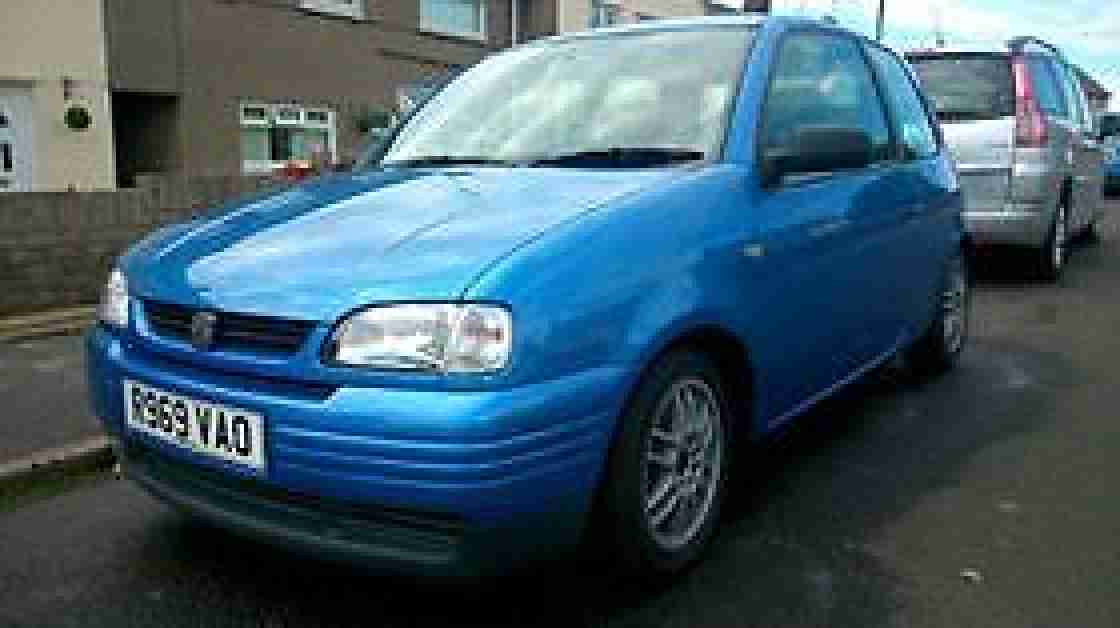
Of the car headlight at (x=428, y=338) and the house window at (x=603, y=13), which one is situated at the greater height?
the house window at (x=603, y=13)

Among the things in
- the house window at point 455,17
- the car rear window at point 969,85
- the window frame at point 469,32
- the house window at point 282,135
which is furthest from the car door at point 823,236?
the house window at point 455,17

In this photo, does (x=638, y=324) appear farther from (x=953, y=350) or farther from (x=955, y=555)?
(x=953, y=350)

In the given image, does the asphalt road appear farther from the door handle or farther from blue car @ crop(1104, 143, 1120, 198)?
blue car @ crop(1104, 143, 1120, 198)

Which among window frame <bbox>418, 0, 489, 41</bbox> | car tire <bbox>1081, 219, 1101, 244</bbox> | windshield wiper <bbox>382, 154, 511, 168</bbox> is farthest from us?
window frame <bbox>418, 0, 489, 41</bbox>

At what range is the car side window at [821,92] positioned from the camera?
12.9 feet

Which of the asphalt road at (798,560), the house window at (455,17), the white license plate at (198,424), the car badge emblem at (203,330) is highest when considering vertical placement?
the house window at (455,17)

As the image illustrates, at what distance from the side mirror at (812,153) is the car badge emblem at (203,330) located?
1778 mm

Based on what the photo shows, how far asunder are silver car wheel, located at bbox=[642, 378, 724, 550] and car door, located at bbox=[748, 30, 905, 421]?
0.34 meters

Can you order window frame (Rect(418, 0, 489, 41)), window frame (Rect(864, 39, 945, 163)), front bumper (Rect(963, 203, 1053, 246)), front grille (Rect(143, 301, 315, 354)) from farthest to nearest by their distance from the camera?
window frame (Rect(418, 0, 489, 41)) < front bumper (Rect(963, 203, 1053, 246)) < window frame (Rect(864, 39, 945, 163)) < front grille (Rect(143, 301, 315, 354))

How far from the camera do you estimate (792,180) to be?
12.6 feet

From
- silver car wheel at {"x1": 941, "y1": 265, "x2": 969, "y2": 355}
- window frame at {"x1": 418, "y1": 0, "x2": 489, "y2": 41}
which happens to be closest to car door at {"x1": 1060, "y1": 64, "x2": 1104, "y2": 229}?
silver car wheel at {"x1": 941, "y1": 265, "x2": 969, "y2": 355}

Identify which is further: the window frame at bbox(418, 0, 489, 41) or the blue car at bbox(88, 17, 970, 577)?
the window frame at bbox(418, 0, 489, 41)

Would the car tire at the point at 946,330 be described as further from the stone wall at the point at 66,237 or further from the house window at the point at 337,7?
the house window at the point at 337,7

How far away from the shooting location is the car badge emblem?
2.92 metres
